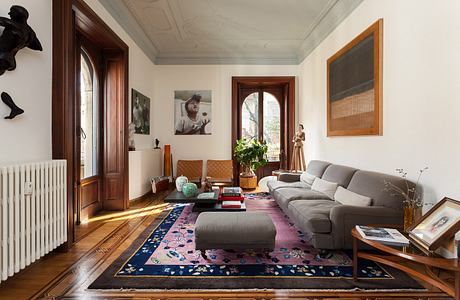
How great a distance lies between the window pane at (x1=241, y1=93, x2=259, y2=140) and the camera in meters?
8.27

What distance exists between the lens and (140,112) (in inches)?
247

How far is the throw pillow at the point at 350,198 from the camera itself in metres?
3.21

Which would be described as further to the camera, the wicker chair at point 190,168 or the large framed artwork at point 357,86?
Answer: the wicker chair at point 190,168

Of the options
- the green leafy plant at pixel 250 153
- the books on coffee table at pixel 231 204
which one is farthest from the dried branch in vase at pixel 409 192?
the green leafy plant at pixel 250 153

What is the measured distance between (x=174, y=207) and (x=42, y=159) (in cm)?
277

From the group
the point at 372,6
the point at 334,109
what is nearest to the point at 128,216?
the point at 334,109

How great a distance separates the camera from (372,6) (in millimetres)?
3834

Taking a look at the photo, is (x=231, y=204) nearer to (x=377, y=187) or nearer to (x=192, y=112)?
(x=377, y=187)

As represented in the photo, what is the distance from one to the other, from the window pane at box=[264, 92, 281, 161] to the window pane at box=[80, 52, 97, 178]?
490 cm

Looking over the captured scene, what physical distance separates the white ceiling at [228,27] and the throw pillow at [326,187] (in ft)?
9.43

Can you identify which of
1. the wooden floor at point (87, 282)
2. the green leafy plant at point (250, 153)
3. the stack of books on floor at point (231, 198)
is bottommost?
the wooden floor at point (87, 282)

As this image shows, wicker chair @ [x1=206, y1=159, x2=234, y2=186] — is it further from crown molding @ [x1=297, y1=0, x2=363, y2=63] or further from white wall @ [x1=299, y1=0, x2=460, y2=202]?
white wall @ [x1=299, y1=0, x2=460, y2=202]

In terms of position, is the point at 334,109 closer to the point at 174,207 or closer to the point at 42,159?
the point at 174,207

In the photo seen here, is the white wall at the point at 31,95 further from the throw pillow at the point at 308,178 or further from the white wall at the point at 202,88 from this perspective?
the white wall at the point at 202,88
